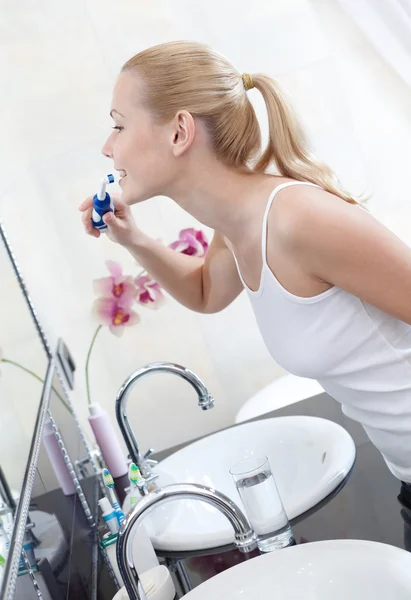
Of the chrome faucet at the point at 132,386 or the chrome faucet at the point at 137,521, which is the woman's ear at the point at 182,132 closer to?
the chrome faucet at the point at 132,386

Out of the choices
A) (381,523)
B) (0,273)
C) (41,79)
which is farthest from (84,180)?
(381,523)

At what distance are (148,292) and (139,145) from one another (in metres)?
1.22

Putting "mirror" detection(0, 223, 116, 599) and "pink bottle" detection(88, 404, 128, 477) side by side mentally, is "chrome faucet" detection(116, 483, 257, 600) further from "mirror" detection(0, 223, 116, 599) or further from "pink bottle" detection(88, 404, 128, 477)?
"pink bottle" detection(88, 404, 128, 477)

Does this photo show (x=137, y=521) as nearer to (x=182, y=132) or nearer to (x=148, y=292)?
(x=182, y=132)

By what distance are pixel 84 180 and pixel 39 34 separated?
0.46 m

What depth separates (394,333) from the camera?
1.10m

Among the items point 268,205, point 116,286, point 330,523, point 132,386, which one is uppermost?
point 268,205

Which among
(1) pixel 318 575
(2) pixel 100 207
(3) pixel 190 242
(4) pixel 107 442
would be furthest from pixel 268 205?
(3) pixel 190 242

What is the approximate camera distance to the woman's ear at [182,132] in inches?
44.7

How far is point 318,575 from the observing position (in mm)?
901

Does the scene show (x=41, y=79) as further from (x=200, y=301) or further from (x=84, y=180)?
(x=200, y=301)

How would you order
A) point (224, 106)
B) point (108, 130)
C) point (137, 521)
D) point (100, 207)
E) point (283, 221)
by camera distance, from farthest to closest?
point (108, 130) < point (100, 207) < point (224, 106) < point (283, 221) < point (137, 521)

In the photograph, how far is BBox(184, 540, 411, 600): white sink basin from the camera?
84cm

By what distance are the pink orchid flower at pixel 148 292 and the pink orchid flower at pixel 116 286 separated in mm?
20
